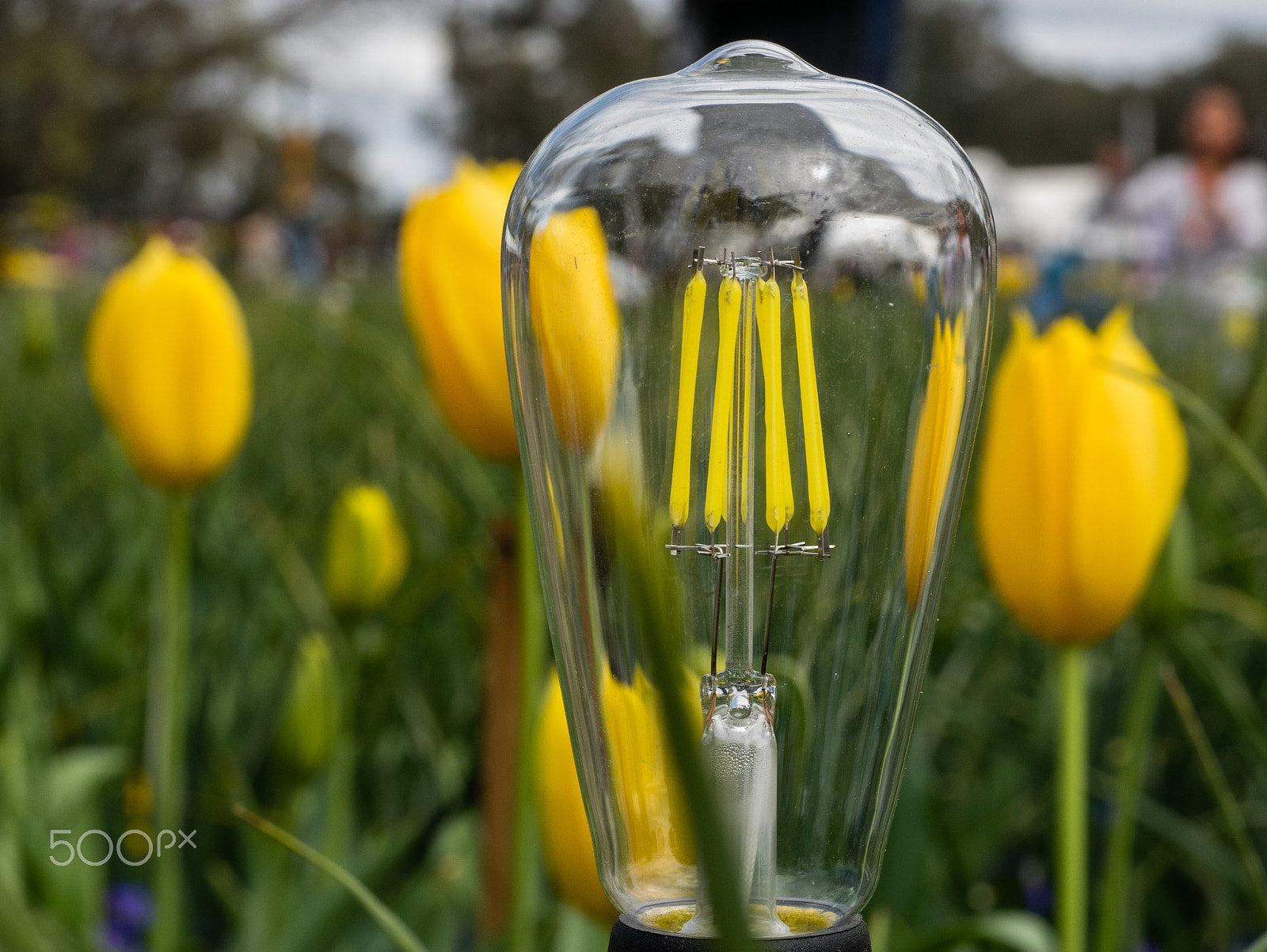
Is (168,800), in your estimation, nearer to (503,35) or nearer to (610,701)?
(610,701)

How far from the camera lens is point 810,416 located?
10.5 inches

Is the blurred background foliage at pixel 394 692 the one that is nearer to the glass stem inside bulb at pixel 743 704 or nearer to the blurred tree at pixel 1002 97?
the glass stem inside bulb at pixel 743 704

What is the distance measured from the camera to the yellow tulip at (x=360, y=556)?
0.58m

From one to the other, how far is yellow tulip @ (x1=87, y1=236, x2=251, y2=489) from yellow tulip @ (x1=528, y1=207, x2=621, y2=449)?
0.33 meters

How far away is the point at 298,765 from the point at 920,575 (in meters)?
→ 0.33

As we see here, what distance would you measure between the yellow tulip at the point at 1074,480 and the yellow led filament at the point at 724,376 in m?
0.15

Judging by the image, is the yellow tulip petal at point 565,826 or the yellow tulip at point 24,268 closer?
the yellow tulip petal at point 565,826

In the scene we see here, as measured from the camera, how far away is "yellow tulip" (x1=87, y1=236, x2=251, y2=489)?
21.9 inches

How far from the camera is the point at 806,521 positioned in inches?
11.1

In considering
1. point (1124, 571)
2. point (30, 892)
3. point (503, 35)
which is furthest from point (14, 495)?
point (503, 35)

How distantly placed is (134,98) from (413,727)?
8.82 meters

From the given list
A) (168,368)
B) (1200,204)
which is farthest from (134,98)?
(168,368)

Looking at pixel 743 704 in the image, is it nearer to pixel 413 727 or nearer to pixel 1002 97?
pixel 413 727

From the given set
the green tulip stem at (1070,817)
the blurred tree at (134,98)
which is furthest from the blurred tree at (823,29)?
the blurred tree at (134,98)
